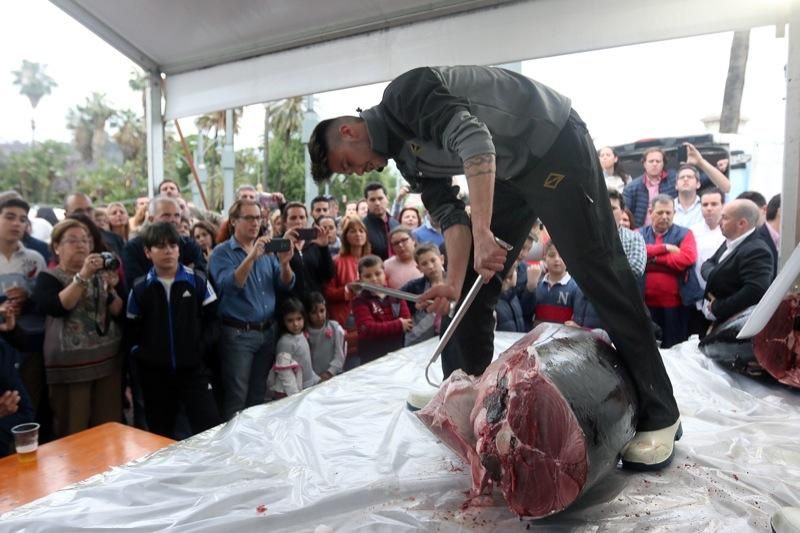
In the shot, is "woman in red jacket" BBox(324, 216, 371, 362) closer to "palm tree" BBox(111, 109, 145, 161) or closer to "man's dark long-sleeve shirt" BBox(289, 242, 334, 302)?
"man's dark long-sleeve shirt" BBox(289, 242, 334, 302)

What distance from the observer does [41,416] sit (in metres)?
3.30

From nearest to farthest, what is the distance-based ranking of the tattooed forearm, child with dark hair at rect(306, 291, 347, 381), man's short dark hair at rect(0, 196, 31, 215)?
1. the tattooed forearm
2. man's short dark hair at rect(0, 196, 31, 215)
3. child with dark hair at rect(306, 291, 347, 381)

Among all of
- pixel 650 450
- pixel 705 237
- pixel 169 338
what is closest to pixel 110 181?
pixel 169 338

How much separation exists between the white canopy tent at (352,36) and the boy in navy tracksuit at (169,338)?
7.03 feet

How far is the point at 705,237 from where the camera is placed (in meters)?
4.86

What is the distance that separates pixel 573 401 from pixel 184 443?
1457mm

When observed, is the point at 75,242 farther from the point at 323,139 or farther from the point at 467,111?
the point at 467,111

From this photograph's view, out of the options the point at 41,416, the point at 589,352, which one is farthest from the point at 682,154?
the point at 41,416

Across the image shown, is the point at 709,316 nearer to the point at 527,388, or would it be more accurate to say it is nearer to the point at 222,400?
the point at 527,388

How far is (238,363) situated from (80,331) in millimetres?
936

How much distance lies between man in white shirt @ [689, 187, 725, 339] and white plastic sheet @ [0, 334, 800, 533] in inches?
81.2

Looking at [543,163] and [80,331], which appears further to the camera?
[80,331]

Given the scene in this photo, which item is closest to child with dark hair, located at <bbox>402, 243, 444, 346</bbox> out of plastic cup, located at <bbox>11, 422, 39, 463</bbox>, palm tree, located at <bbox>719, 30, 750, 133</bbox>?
plastic cup, located at <bbox>11, 422, 39, 463</bbox>

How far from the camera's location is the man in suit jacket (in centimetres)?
372
